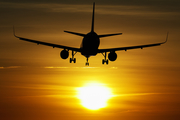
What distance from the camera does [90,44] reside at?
82500mm

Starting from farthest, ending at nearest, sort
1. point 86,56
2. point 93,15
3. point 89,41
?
point 93,15
point 86,56
point 89,41

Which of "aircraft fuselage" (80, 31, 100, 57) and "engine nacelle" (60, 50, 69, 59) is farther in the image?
"engine nacelle" (60, 50, 69, 59)

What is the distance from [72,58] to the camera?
292 ft

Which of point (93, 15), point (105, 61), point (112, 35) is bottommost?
point (105, 61)

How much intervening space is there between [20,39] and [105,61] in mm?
20560

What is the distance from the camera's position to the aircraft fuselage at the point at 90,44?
8231 centimetres

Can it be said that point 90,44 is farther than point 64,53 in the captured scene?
No

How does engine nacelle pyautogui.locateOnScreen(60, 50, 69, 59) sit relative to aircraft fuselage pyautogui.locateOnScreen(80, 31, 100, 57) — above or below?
below

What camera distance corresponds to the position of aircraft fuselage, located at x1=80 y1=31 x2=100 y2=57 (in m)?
82.3

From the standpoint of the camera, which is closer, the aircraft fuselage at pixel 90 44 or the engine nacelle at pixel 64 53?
the aircraft fuselage at pixel 90 44

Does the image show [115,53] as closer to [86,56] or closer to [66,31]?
[86,56]

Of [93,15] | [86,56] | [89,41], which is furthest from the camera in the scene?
[93,15]

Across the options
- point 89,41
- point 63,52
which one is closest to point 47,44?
point 63,52

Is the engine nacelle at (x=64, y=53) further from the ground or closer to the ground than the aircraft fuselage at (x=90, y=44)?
closer to the ground
